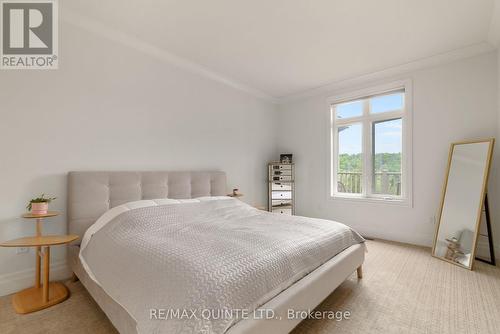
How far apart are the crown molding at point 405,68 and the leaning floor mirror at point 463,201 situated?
47.1 inches

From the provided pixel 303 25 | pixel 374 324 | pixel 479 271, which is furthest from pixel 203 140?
pixel 479 271

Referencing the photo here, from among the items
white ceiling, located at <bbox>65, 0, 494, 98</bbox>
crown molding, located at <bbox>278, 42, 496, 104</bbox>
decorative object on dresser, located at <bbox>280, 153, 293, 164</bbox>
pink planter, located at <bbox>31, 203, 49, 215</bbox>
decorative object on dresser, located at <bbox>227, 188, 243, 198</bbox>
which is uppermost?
white ceiling, located at <bbox>65, 0, 494, 98</bbox>

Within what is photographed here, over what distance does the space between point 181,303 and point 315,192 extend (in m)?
3.87

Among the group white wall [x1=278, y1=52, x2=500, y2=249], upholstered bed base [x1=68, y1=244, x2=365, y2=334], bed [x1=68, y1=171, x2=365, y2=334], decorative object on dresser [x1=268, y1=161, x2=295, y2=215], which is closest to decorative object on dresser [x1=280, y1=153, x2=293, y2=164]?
decorative object on dresser [x1=268, y1=161, x2=295, y2=215]

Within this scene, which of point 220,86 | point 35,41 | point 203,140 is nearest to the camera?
point 35,41

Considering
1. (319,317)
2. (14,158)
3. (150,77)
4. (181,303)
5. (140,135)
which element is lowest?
(319,317)

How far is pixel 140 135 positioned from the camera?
2.90 m

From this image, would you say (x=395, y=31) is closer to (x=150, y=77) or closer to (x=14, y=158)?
(x=150, y=77)

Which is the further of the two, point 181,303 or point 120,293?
point 120,293

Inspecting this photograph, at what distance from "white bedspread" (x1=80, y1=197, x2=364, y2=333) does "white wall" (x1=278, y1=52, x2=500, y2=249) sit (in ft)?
5.86

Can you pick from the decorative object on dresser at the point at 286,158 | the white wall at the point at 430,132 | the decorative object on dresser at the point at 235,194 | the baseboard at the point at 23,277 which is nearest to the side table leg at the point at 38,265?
the baseboard at the point at 23,277

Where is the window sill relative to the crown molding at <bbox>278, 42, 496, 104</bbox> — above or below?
below

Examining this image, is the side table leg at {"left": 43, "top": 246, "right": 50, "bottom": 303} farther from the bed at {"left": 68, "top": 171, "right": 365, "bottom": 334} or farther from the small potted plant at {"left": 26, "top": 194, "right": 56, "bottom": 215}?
the small potted plant at {"left": 26, "top": 194, "right": 56, "bottom": 215}

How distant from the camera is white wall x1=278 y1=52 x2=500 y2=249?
118 inches
